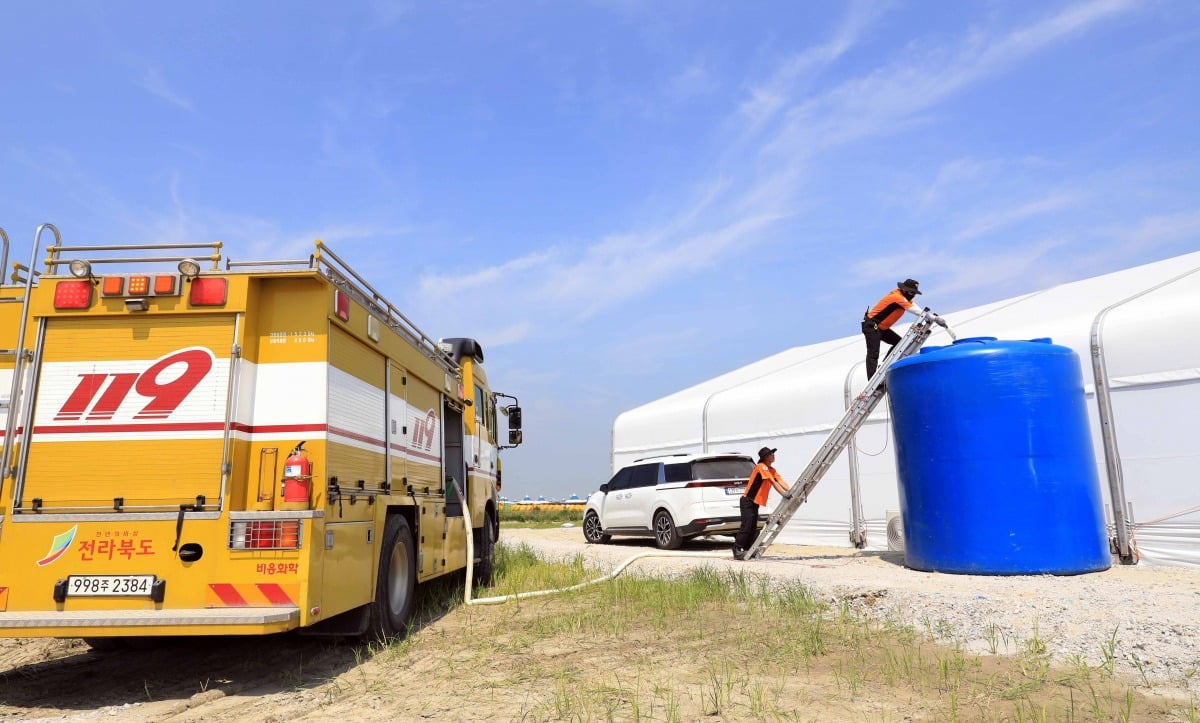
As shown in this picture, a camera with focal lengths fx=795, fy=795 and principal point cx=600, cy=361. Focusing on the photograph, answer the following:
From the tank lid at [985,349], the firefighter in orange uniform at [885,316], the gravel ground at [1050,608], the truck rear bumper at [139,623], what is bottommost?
the gravel ground at [1050,608]

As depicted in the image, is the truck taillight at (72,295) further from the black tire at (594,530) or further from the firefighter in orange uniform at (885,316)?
the black tire at (594,530)

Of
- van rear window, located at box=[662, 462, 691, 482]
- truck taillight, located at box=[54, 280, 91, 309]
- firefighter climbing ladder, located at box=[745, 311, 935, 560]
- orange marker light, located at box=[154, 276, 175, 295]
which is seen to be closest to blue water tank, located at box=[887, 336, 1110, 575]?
firefighter climbing ladder, located at box=[745, 311, 935, 560]

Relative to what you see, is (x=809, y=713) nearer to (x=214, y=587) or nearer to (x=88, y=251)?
(x=214, y=587)

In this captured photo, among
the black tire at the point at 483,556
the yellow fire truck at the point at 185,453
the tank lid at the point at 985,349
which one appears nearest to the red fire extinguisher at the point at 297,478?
the yellow fire truck at the point at 185,453

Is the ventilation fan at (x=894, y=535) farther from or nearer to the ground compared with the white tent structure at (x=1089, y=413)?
nearer to the ground

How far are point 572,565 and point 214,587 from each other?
6372mm

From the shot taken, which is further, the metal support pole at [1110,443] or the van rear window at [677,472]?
the van rear window at [677,472]

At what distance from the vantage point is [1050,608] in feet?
21.2

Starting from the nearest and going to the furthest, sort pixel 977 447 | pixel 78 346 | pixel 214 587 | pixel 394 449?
pixel 214 587 < pixel 78 346 < pixel 394 449 < pixel 977 447

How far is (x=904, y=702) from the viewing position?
4.35m

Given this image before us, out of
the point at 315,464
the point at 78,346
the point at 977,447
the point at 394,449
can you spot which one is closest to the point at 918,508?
the point at 977,447

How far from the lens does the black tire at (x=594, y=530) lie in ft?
55.8

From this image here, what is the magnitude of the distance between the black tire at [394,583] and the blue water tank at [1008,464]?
5.97m

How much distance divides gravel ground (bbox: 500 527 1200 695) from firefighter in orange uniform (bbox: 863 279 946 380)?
2.85 metres
